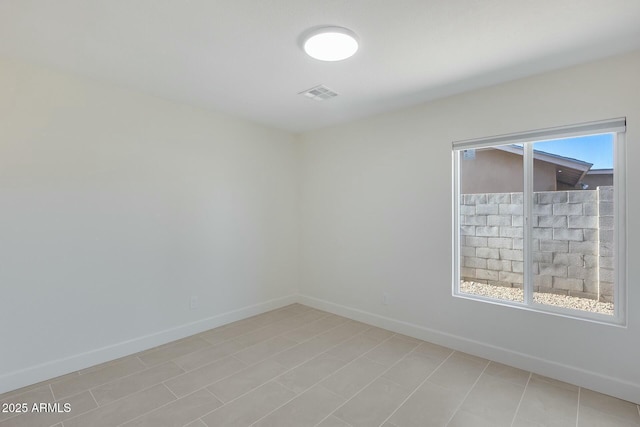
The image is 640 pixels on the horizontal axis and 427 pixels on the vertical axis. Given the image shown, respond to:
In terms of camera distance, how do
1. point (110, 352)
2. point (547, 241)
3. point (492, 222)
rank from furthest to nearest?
point (492, 222), point (110, 352), point (547, 241)

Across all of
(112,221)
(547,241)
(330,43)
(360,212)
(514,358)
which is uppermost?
(330,43)

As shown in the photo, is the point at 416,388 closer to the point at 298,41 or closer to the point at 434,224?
the point at 434,224

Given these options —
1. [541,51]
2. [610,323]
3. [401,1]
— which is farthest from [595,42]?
[610,323]

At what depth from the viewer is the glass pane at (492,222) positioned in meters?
2.75

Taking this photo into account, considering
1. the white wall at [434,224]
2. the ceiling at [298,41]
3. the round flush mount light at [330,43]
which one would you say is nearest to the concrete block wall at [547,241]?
the white wall at [434,224]

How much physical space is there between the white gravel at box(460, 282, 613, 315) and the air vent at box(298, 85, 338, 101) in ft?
7.54

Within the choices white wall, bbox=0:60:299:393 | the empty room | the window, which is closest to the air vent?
the empty room

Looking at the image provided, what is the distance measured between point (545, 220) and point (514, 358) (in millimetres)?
1216

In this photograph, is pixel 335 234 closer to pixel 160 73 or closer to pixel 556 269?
pixel 556 269

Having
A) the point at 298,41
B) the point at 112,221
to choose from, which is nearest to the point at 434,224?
the point at 298,41

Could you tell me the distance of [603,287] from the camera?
236 cm

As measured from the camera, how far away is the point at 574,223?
2.47m

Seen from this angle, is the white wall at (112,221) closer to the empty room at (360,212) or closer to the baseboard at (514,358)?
the empty room at (360,212)

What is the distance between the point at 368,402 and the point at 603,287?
2034mm
